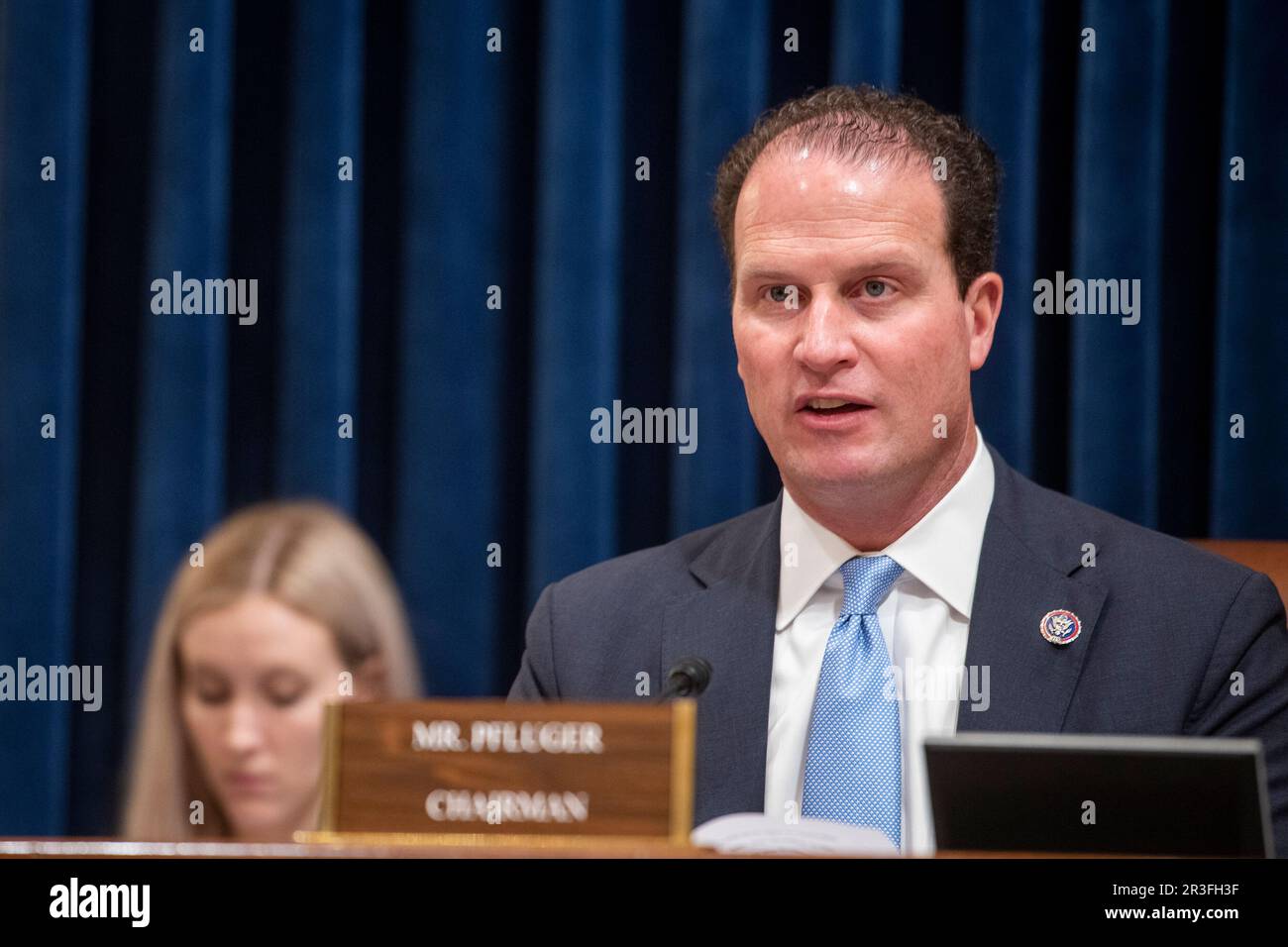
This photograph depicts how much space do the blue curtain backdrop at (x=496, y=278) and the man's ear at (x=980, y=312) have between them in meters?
0.31

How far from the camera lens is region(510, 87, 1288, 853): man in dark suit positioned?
151 cm

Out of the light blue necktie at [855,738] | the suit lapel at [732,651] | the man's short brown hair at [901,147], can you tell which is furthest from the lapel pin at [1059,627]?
the man's short brown hair at [901,147]

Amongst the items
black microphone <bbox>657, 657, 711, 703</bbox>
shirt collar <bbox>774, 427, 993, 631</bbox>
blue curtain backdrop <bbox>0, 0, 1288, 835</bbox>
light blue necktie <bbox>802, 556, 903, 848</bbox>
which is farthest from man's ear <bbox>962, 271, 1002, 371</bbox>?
black microphone <bbox>657, 657, 711, 703</bbox>

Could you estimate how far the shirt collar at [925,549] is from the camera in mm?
1604

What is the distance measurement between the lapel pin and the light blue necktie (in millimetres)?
180

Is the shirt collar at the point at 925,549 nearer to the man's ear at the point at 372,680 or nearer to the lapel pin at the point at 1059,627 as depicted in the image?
the lapel pin at the point at 1059,627

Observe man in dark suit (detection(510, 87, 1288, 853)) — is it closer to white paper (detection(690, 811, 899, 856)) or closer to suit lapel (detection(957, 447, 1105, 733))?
suit lapel (detection(957, 447, 1105, 733))

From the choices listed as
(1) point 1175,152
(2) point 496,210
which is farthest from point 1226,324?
(2) point 496,210

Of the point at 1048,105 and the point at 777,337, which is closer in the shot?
the point at 777,337

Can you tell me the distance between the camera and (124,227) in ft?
7.63

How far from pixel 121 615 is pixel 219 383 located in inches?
16.8
